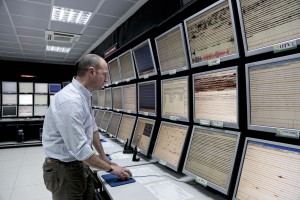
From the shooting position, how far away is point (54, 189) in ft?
5.73

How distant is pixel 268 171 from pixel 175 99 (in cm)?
103

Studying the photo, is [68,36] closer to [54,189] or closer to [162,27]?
[162,27]

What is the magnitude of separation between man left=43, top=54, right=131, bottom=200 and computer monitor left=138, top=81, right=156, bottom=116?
70cm

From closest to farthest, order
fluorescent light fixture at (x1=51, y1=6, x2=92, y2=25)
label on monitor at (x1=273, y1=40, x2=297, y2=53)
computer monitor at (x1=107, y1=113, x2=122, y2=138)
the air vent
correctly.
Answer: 1. label on monitor at (x1=273, y1=40, x2=297, y2=53)
2. computer monitor at (x1=107, y1=113, x2=122, y2=138)
3. fluorescent light fixture at (x1=51, y1=6, x2=92, y2=25)
4. the air vent

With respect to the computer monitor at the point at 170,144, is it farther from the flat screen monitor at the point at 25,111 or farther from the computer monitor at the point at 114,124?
the flat screen monitor at the point at 25,111

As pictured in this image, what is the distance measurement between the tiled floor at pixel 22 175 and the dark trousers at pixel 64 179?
70.9 inches

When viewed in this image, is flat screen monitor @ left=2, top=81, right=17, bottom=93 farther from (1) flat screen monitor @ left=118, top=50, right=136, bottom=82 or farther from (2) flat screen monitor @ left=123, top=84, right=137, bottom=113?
(2) flat screen monitor @ left=123, top=84, right=137, bottom=113

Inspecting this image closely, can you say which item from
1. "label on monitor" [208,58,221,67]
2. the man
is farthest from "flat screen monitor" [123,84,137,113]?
"label on monitor" [208,58,221,67]

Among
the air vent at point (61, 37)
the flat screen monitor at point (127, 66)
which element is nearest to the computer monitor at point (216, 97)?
the flat screen monitor at point (127, 66)

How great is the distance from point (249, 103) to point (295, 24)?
47 cm

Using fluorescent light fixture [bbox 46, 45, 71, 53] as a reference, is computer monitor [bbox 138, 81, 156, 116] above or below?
below

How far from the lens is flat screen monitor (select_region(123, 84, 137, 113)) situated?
9.57 feet

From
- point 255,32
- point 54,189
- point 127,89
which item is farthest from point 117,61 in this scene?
point 255,32

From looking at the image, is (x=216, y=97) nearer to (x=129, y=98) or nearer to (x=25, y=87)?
(x=129, y=98)
